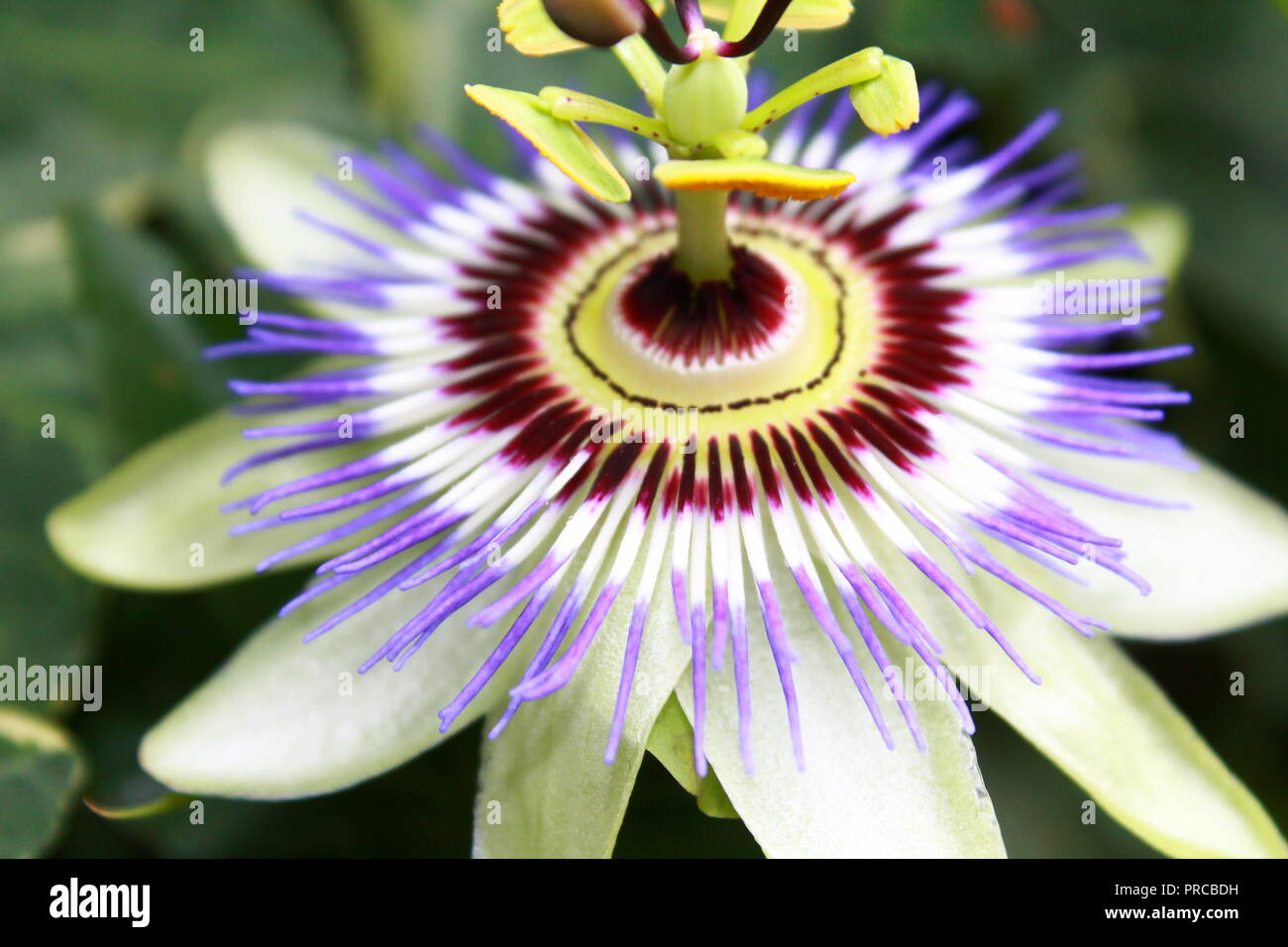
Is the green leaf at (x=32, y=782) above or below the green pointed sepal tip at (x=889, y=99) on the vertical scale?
below

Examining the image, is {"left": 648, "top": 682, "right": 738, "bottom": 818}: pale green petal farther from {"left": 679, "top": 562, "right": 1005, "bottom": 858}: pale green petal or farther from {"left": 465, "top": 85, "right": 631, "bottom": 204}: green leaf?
{"left": 465, "top": 85, "right": 631, "bottom": 204}: green leaf

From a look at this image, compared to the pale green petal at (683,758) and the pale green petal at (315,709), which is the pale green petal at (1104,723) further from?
the pale green petal at (315,709)

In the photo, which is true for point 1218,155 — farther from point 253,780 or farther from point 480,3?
point 253,780

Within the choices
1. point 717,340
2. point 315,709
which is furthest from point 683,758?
point 717,340

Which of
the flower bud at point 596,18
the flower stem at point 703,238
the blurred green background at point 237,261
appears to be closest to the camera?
the flower bud at point 596,18

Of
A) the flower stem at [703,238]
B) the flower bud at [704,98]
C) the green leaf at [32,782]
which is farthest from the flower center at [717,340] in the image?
the green leaf at [32,782]

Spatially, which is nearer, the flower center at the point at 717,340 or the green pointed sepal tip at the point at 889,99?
the green pointed sepal tip at the point at 889,99
